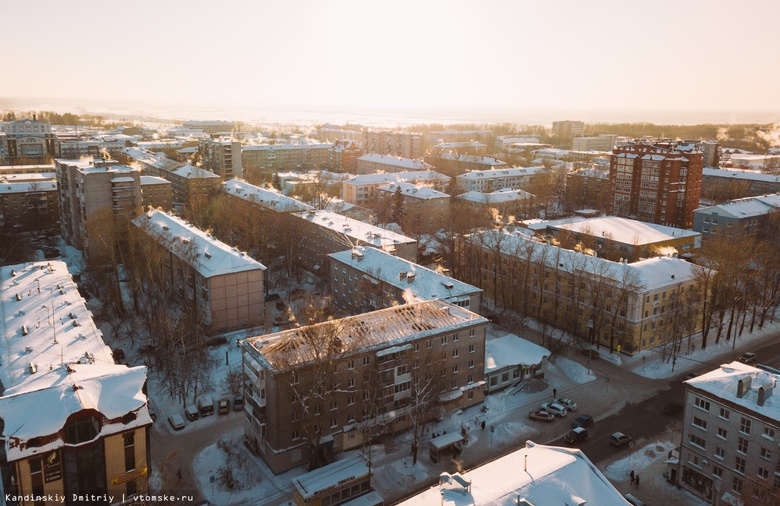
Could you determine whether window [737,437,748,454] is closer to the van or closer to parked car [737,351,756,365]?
parked car [737,351,756,365]

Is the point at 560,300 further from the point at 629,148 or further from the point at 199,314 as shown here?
the point at 629,148

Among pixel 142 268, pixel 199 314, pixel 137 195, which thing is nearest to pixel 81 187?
pixel 137 195

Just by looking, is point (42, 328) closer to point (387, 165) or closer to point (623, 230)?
point (623, 230)

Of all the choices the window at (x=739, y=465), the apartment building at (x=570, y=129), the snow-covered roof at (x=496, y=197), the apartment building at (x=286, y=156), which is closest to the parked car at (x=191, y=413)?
the window at (x=739, y=465)

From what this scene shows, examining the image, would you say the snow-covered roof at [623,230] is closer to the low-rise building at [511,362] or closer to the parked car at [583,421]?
the low-rise building at [511,362]

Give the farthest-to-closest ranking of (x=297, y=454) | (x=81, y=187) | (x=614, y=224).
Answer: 1. (x=614, y=224)
2. (x=81, y=187)
3. (x=297, y=454)
